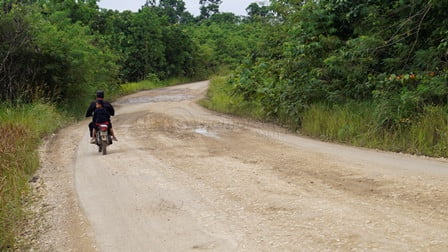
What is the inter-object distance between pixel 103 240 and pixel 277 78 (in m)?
11.7

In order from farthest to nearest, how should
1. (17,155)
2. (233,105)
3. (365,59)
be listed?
(233,105) → (365,59) → (17,155)

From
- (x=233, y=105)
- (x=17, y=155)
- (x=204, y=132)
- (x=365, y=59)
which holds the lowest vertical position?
(x=17, y=155)

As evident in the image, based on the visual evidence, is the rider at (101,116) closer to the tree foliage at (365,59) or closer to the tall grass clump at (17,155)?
the tall grass clump at (17,155)

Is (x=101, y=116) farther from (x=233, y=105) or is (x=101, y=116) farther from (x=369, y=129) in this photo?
(x=233, y=105)

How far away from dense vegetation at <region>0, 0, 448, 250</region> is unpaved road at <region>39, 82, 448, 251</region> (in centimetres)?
91

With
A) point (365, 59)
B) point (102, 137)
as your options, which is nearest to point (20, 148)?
point (102, 137)

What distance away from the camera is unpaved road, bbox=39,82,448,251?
15.3 ft

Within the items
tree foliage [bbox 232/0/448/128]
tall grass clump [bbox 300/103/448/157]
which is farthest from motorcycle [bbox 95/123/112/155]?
tree foliage [bbox 232/0/448/128]

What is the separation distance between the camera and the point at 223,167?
26.5 ft

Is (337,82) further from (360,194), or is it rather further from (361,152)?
(360,194)

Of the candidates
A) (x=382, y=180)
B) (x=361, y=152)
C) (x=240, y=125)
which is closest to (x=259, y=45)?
(x=240, y=125)

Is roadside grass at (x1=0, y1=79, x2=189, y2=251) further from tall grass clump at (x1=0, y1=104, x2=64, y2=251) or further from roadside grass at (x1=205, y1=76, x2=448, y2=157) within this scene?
roadside grass at (x1=205, y1=76, x2=448, y2=157)

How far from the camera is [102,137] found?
1034 cm

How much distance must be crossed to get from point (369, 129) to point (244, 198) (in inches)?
217
